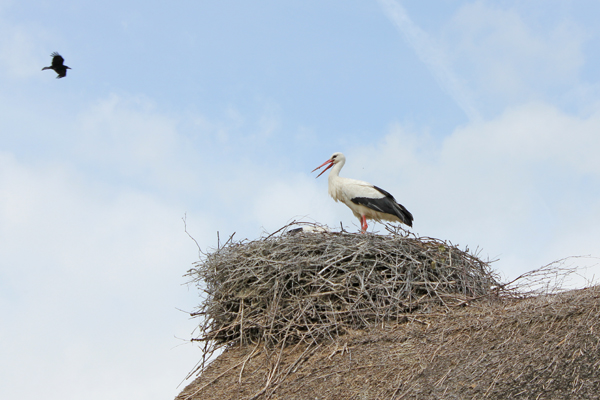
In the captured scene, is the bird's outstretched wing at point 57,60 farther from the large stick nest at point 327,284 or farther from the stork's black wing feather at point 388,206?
the stork's black wing feather at point 388,206

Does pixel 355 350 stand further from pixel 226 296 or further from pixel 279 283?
pixel 226 296

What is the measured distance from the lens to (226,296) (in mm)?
8656

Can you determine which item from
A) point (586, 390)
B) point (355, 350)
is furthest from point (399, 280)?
point (586, 390)

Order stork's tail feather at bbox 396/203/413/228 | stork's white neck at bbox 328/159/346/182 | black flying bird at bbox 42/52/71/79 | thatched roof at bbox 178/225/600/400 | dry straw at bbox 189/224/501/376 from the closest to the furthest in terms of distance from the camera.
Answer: thatched roof at bbox 178/225/600/400
dry straw at bbox 189/224/501/376
black flying bird at bbox 42/52/71/79
stork's tail feather at bbox 396/203/413/228
stork's white neck at bbox 328/159/346/182

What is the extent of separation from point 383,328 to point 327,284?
86cm

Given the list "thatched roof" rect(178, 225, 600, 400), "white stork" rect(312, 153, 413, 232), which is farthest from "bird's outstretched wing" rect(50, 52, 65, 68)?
"white stork" rect(312, 153, 413, 232)

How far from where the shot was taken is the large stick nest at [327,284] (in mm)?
7914

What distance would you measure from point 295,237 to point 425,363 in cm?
260

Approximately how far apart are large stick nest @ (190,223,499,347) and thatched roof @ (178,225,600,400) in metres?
0.02

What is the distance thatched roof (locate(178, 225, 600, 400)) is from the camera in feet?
20.3

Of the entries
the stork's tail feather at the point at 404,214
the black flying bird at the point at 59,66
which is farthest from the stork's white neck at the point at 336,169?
the black flying bird at the point at 59,66

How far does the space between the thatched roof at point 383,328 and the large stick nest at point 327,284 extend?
18 millimetres

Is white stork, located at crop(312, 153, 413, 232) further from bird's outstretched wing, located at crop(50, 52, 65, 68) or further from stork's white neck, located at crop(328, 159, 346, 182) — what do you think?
bird's outstretched wing, located at crop(50, 52, 65, 68)

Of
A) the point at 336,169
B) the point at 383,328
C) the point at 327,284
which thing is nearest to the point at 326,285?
the point at 327,284
